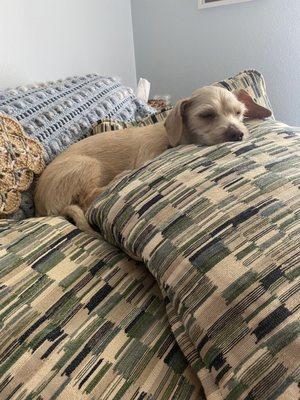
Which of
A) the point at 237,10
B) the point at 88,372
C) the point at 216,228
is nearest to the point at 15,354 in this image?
the point at 88,372

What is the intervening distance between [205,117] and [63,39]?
0.86 m

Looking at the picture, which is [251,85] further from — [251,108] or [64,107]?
[64,107]

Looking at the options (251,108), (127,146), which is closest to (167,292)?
(127,146)

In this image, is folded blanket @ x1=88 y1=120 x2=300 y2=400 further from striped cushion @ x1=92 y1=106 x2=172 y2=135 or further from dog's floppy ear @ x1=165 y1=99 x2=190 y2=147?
striped cushion @ x1=92 y1=106 x2=172 y2=135

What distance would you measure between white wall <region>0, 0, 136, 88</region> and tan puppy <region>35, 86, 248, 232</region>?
53 centimetres

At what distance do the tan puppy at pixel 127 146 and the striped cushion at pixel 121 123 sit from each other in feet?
0.16

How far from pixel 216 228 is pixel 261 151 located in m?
0.27

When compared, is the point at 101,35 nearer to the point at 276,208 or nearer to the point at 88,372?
the point at 276,208

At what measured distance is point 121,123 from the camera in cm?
152

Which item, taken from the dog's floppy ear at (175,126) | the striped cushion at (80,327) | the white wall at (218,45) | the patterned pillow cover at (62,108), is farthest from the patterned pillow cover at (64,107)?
the white wall at (218,45)

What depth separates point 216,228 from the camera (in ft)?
2.20

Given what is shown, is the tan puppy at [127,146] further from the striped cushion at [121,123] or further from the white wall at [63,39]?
the white wall at [63,39]

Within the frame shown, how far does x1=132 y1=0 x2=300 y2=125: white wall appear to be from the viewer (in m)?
2.13

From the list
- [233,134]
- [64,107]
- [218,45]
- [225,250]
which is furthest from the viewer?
[218,45]
